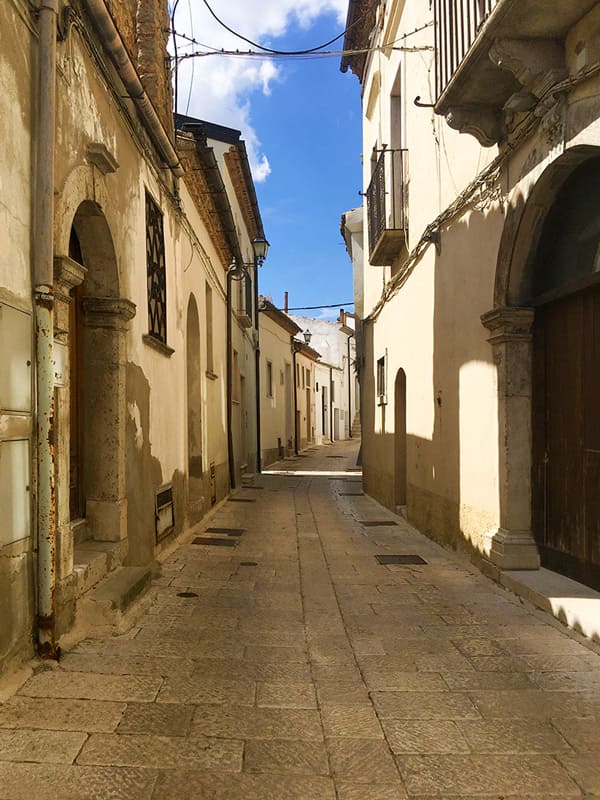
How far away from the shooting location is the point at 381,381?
12367 mm

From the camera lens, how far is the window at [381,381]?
39.4 feet

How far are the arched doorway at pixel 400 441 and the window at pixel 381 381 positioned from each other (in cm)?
99

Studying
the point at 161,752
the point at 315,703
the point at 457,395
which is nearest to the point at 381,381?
the point at 457,395

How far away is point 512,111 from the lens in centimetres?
515

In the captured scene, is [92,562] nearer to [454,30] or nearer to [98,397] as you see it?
[98,397]

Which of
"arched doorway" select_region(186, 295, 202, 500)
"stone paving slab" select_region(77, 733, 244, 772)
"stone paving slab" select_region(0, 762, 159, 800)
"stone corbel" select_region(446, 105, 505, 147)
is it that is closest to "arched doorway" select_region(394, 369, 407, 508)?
"arched doorway" select_region(186, 295, 202, 500)

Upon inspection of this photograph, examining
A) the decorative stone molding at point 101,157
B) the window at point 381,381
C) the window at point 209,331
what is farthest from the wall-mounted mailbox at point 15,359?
the window at point 381,381

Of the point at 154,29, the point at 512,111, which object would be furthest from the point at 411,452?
the point at 154,29

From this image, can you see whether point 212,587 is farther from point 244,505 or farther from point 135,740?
point 244,505

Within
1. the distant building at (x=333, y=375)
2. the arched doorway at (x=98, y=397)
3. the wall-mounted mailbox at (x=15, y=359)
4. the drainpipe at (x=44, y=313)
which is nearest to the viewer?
the wall-mounted mailbox at (x=15, y=359)

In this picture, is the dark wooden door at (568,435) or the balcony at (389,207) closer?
the dark wooden door at (568,435)

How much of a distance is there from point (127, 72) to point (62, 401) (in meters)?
2.82

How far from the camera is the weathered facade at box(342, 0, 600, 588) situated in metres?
4.67

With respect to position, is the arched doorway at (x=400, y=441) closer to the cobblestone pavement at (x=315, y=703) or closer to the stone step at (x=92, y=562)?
the cobblestone pavement at (x=315, y=703)
